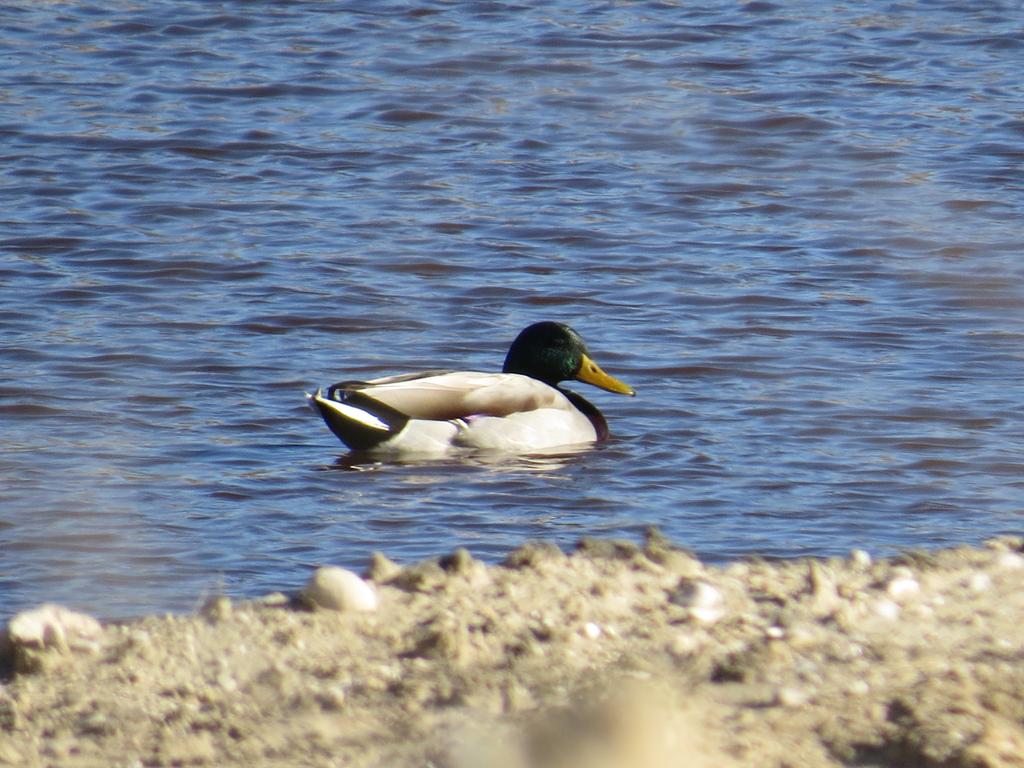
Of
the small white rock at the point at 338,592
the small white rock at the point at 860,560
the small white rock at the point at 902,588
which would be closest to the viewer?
the small white rock at the point at 338,592

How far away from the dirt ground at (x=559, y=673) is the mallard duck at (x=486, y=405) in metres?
3.98

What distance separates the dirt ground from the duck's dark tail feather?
3.81 meters

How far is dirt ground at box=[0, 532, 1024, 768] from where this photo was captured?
400cm

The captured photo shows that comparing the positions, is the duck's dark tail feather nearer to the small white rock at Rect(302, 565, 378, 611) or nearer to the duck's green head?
the duck's green head

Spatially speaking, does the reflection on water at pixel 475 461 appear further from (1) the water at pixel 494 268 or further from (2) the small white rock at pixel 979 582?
(2) the small white rock at pixel 979 582

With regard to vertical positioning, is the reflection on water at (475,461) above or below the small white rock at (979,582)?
below

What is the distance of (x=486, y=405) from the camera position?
9727 millimetres

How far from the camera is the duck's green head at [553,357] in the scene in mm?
9992

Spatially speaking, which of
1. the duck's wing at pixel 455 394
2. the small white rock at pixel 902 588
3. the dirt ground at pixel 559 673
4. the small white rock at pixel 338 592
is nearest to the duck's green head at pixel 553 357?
the duck's wing at pixel 455 394

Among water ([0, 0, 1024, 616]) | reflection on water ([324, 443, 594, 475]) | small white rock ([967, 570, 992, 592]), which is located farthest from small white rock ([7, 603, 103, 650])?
reflection on water ([324, 443, 594, 475])

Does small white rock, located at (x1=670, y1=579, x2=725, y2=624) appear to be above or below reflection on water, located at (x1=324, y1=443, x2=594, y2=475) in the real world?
above

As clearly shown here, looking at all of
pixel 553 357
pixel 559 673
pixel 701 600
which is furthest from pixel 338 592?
pixel 553 357

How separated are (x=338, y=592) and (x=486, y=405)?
501cm

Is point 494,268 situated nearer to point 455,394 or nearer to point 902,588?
point 455,394
